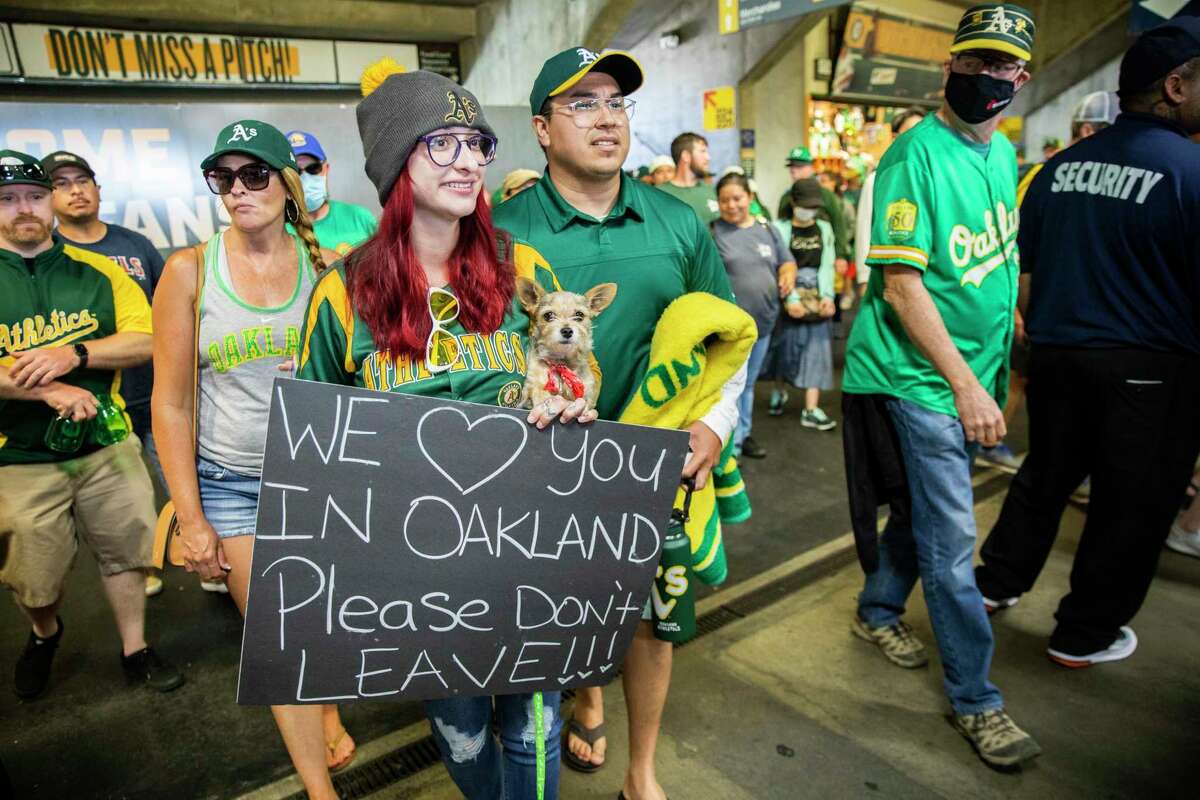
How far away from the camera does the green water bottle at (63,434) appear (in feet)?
9.55

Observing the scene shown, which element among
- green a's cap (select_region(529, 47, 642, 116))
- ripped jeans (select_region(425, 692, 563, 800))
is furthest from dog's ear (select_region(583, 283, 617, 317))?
ripped jeans (select_region(425, 692, 563, 800))

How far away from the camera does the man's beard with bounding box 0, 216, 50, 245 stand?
2.87m

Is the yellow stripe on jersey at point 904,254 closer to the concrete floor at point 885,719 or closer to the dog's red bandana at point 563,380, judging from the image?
the dog's red bandana at point 563,380

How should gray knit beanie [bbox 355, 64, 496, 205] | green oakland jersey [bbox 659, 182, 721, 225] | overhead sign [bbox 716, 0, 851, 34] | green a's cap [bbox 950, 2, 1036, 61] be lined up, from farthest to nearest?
overhead sign [bbox 716, 0, 851, 34] → green oakland jersey [bbox 659, 182, 721, 225] → green a's cap [bbox 950, 2, 1036, 61] → gray knit beanie [bbox 355, 64, 496, 205]

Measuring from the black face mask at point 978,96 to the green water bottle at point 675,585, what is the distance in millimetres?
1582

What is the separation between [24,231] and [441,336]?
2234 millimetres

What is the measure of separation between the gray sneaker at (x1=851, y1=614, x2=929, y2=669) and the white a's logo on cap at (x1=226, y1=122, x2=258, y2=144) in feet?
9.77

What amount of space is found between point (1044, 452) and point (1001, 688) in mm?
951

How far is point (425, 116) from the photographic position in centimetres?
161

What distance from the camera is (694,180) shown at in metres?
6.13

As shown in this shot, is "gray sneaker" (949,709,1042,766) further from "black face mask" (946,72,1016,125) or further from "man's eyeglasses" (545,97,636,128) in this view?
"man's eyeglasses" (545,97,636,128)

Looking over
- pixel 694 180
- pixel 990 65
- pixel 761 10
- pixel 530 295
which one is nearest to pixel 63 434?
pixel 530 295

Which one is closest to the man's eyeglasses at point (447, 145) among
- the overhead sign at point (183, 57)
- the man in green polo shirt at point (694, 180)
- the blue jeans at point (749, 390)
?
the blue jeans at point (749, 390)

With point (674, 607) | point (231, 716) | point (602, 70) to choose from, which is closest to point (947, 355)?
point (674, 607)
